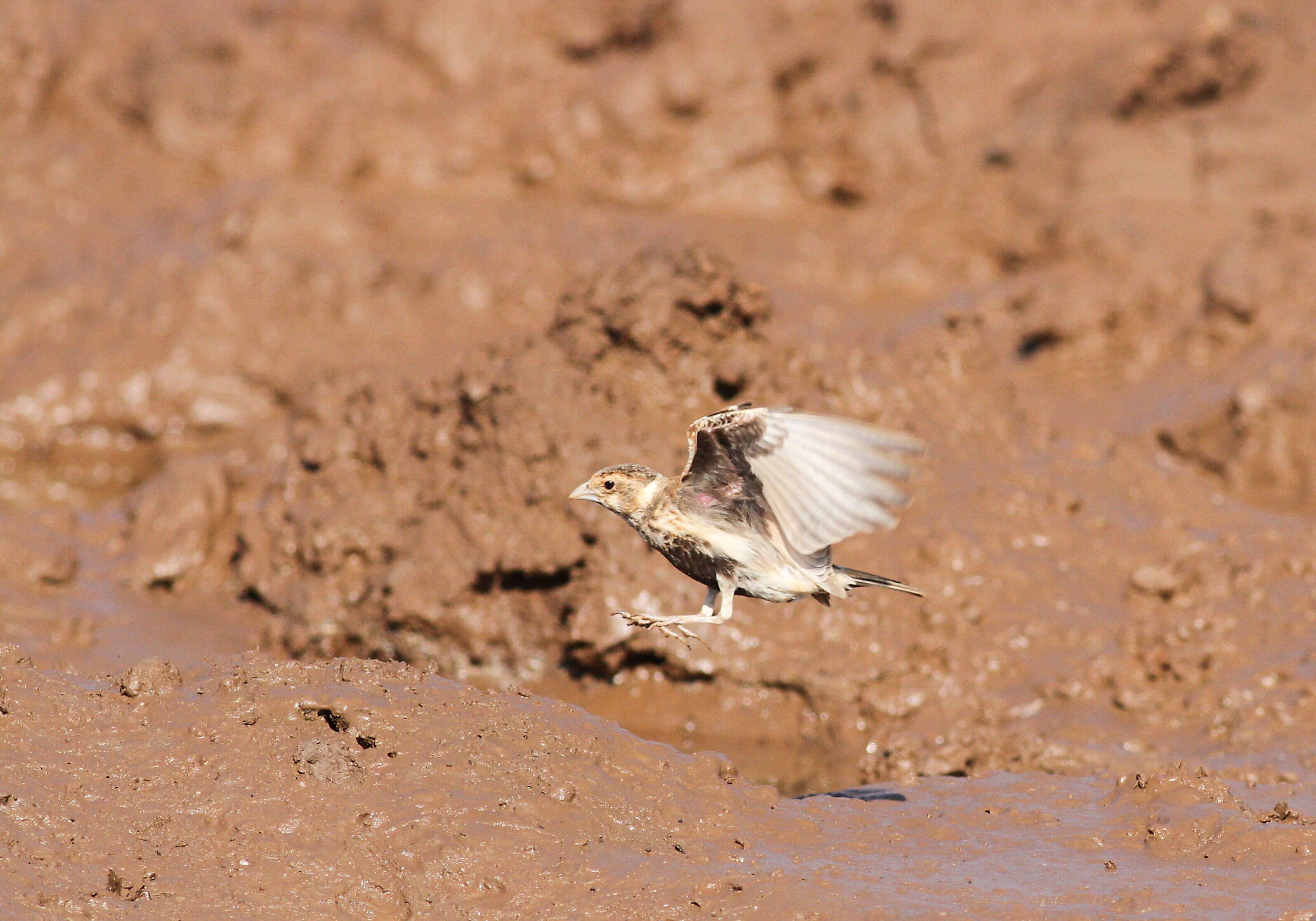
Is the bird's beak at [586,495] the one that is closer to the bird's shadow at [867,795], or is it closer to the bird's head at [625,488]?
the bird's head at [625,488]

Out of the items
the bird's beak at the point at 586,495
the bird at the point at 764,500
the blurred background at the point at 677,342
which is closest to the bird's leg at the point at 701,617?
the bird at the point at 764,500

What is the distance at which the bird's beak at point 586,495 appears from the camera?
20.5 feet

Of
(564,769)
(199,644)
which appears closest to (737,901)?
(564,769)

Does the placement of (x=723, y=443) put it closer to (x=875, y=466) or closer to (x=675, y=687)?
(x=875, y=466)

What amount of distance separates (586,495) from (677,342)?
2.17m

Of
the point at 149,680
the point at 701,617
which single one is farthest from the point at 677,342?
the point at 149,680

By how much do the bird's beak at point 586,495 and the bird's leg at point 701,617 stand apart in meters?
0.60

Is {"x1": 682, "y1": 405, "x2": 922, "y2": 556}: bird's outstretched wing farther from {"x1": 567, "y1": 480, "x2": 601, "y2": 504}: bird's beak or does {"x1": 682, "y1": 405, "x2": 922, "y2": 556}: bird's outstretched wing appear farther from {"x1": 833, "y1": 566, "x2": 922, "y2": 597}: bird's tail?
{"x1": 567, "y1": 480, "x2": 601, "y2": 504}: bird's beak

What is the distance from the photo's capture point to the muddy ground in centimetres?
472

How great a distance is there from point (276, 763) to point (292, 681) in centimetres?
47

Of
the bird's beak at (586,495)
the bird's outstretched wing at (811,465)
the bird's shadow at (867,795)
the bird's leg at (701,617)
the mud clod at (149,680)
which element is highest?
the bird's outstretched wing at (811,465)

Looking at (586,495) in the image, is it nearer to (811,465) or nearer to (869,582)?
(869,582)

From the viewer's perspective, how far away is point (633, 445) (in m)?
8.04

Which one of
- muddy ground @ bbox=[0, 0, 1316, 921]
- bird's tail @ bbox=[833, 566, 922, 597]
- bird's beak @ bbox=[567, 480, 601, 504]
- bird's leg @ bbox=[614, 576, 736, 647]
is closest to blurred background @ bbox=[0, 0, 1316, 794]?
muddy ground @ bbox=[0, 0, 1316, 921]
